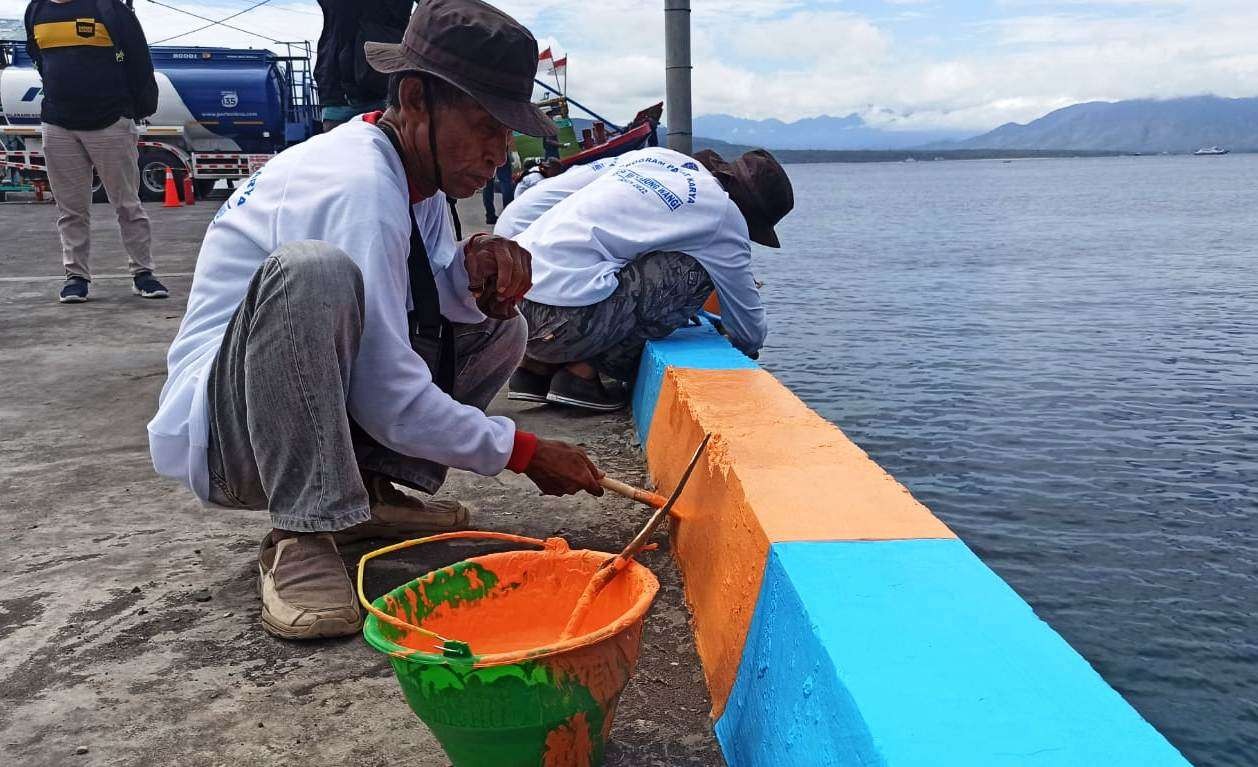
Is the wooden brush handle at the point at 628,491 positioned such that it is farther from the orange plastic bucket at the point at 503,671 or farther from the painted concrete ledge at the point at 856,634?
the orange plastic bucket at the point at 503,671

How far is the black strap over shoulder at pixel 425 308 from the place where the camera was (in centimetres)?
240

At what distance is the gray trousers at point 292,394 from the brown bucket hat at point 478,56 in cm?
44

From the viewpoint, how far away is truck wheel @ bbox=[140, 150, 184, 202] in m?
19.8

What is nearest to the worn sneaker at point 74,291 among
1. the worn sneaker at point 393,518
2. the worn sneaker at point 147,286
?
the worn sneaker at point 147,286

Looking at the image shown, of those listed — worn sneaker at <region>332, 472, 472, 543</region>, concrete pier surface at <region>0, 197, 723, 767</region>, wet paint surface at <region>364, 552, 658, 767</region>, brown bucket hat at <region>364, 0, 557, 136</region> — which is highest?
brown bucket hat at <region>364, 0, 557, 136</region>

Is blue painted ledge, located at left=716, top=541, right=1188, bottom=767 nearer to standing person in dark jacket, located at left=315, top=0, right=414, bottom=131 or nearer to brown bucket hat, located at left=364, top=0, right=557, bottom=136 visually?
brown bucket hat, located at left=364, top=0, right=557, bottom=136

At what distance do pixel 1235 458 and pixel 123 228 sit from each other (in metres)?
6.55

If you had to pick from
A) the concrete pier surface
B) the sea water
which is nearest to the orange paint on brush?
the concrete pier surface

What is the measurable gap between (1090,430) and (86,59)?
242 inches

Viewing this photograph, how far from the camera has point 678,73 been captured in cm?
574

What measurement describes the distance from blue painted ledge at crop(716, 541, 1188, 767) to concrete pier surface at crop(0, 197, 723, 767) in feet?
1.05

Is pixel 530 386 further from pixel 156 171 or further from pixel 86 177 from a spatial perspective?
pixel 156 171

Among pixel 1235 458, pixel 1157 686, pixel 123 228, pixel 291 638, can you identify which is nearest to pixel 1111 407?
pixel 1235 458

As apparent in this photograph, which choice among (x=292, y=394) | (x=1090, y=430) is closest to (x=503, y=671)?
(x=292, y=394)
